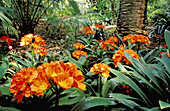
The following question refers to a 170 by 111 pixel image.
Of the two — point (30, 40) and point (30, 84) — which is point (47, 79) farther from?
point (30, 40)

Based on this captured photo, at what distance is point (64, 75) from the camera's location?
0.43 metres

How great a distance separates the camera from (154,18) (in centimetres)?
381

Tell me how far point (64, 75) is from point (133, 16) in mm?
1667

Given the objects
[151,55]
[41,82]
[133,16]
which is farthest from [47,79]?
[133,16]

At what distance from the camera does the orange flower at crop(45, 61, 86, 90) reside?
0.41m

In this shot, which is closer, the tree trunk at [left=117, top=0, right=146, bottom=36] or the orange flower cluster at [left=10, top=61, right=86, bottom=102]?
the orange flower cluster at [left=10, top=61, right=86, bottom=102]

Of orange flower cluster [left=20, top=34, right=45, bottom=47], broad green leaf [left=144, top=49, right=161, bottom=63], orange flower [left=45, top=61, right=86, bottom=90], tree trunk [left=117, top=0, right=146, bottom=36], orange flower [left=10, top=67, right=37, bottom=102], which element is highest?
tree trunk [left=117, top=0, right=146, bottom=36]

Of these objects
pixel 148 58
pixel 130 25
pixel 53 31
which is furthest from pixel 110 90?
pixel 53 31

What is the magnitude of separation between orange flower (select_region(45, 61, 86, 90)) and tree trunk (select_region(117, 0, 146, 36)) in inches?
60.6

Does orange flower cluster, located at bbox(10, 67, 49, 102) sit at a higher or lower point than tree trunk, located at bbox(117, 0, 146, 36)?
lower

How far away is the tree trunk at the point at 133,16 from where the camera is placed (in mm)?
1649

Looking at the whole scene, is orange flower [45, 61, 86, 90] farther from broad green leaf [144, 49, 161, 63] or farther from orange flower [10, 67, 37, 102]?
broad green leaf [144, 49, 161, 63]

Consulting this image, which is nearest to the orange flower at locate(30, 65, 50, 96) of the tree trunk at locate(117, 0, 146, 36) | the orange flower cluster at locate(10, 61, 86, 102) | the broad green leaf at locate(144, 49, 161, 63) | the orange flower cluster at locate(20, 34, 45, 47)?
the orange flower cluster at locate(10, 61, 86, 102)

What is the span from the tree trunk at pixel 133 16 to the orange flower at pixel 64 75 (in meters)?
1.54
